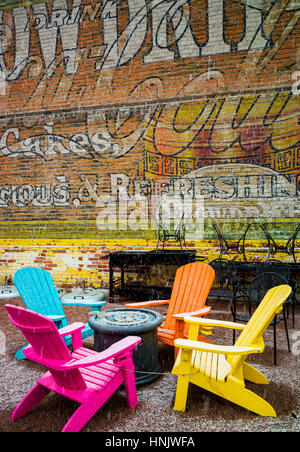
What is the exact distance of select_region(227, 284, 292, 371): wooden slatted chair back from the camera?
8.18 feet

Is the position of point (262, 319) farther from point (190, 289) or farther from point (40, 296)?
point (40, 296)

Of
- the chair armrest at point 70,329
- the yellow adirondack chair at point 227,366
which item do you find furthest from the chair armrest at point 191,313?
the chair armrest at point 70,329

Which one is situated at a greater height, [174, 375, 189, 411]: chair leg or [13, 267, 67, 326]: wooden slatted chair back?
[13, 267, 67, 326]: wooden slatted chair back

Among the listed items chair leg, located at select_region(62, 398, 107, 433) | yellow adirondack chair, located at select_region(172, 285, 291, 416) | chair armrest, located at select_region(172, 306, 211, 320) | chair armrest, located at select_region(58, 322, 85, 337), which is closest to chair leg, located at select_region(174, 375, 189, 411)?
yellow adirondack chair, located at select_region(172, 285, 291, 416)

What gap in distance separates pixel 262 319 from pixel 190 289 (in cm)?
116

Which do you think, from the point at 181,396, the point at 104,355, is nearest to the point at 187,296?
the point at 181,396

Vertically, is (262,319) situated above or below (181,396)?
above

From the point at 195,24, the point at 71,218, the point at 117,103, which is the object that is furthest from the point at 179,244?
the point at 195,24

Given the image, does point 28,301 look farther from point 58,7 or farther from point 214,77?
point 58,7

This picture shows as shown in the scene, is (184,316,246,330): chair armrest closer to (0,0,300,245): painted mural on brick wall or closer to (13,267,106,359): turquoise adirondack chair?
(13,267,106,359): turquoise adirondack chair

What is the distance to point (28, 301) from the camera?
11.4 ft

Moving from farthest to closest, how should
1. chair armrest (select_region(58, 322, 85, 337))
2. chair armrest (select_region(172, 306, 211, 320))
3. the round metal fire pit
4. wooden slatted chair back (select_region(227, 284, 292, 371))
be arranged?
1. chair armrest (select_region(172, 306, 211, 320))
2. the round metal fire pit
3. chair armrest (select_region(58, 322, 85, 337))
4. wooden slatted chair back (select_region(227, 284, 292, 371))

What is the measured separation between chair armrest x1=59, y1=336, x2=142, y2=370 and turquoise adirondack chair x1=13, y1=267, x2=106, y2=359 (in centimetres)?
102

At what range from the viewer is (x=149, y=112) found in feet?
21.4
